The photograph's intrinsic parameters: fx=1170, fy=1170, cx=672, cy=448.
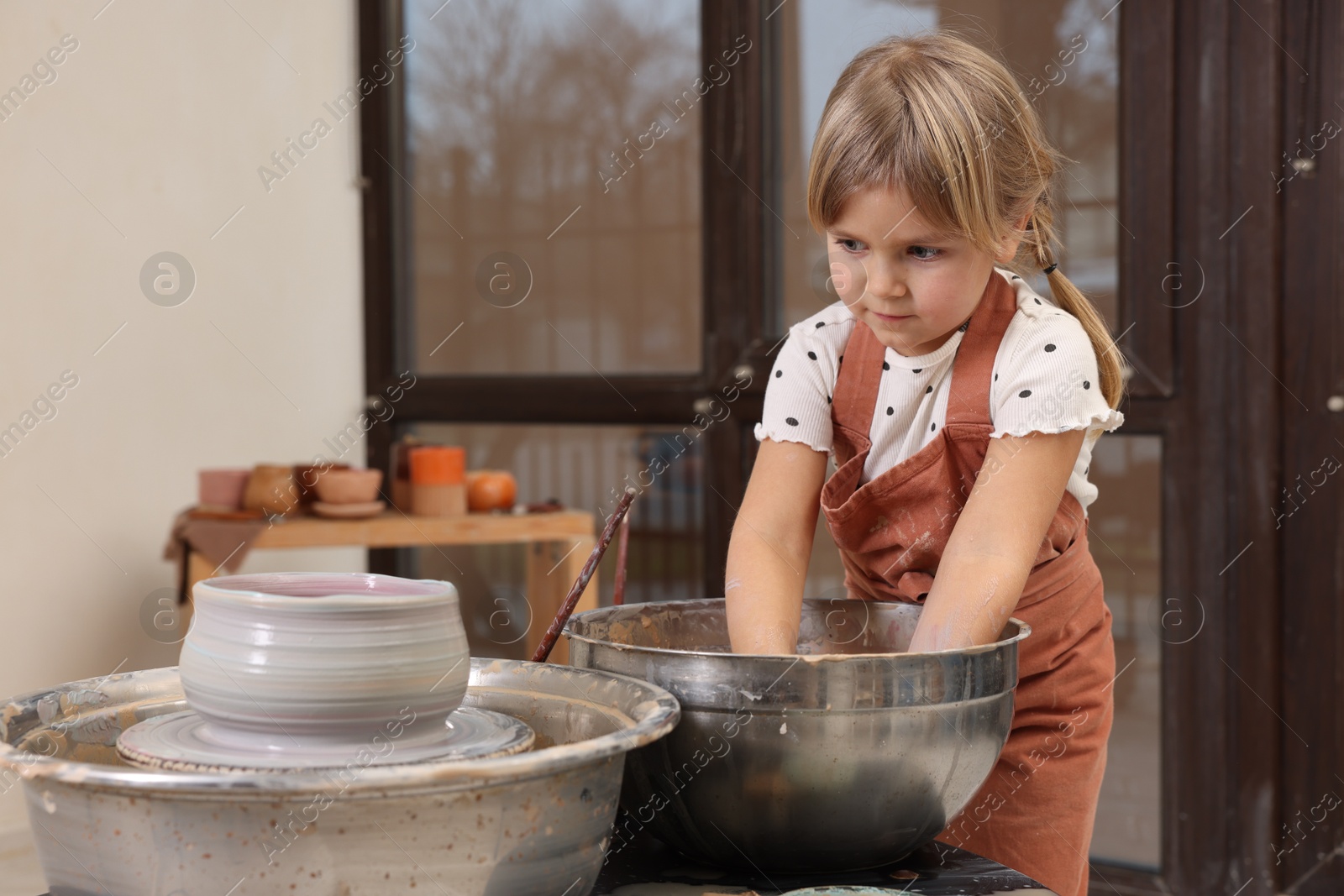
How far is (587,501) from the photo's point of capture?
278cm

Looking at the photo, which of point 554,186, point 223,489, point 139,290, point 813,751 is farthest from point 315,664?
point 554,186

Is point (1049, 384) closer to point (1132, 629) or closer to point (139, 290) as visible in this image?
point (1132, 629)

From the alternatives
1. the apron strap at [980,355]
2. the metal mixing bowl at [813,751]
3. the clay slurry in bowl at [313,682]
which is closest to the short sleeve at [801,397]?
the apron strap at [980,355]

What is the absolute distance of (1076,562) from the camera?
3.35ft

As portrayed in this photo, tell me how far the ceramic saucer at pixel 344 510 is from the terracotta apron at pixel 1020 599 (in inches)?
59.0

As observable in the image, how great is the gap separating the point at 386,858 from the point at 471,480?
2028 mm

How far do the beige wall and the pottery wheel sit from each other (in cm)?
190

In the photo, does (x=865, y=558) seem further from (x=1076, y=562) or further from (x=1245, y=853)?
(x=1245, y=853)

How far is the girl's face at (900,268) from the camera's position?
831 millimetres

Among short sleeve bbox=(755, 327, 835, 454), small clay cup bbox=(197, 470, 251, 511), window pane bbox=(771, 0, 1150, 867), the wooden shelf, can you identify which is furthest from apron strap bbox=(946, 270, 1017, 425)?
small clay cup bbox=(197, 470, 251, 511)

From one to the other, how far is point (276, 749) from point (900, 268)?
0.54 metres

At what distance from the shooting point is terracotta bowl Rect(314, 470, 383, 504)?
233 centimetres

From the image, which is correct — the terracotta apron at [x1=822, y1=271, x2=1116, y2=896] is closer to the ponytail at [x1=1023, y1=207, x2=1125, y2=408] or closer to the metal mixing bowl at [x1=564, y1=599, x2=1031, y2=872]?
the ponytail at [x1=1023, y1=207, x2=1125, y2=408]

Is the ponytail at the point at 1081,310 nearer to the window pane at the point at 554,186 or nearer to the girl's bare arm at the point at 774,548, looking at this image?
the girl's bare arm at the point at 774,548
